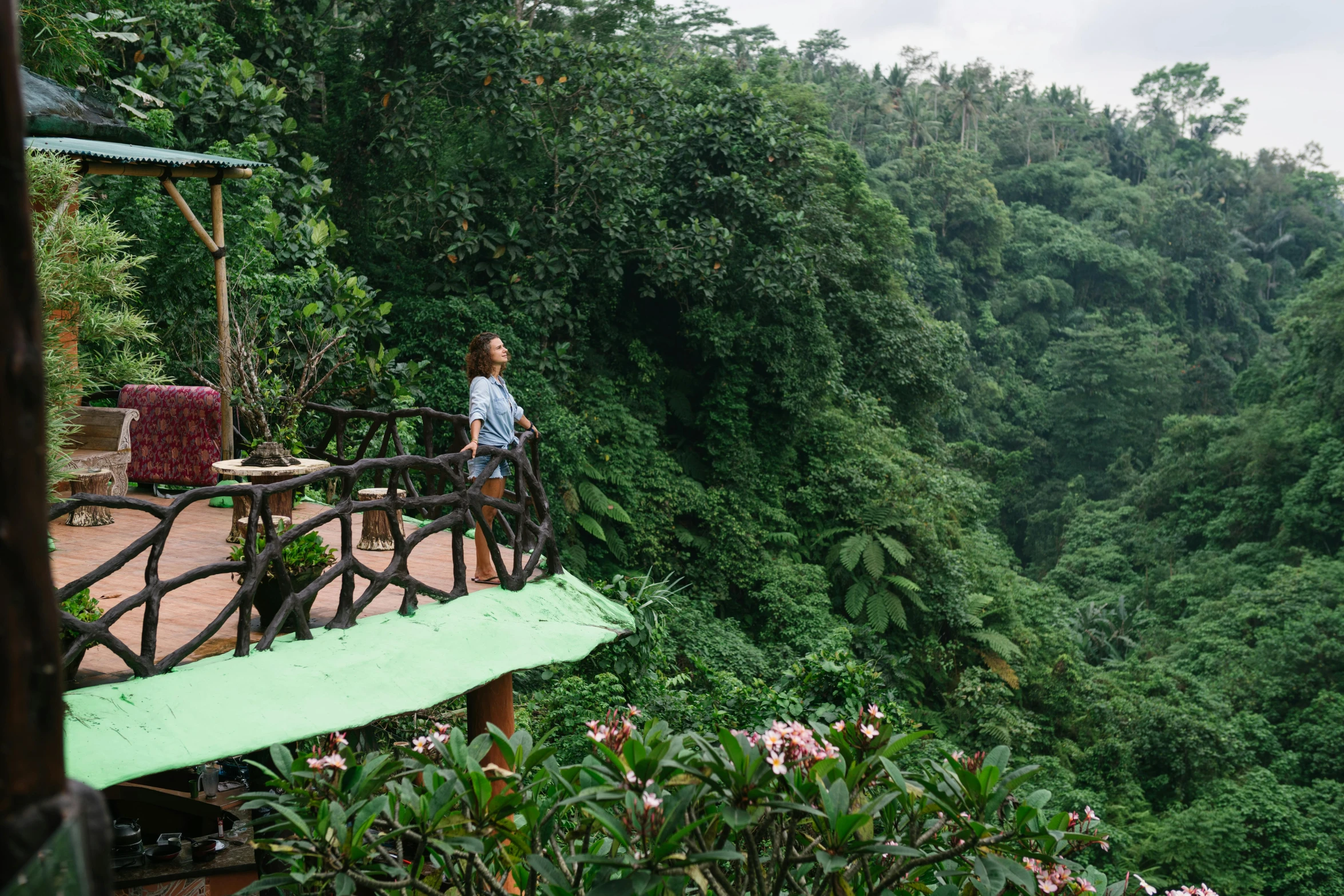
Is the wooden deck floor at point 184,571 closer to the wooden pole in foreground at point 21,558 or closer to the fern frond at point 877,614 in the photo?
the wooden pole in foreground at point 21,558

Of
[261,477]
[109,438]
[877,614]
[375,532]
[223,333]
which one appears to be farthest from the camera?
[877,614]

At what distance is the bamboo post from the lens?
6.19m

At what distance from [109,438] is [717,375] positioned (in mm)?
9352

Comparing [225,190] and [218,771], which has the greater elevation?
[225,190]

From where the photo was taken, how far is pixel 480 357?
5211 mm

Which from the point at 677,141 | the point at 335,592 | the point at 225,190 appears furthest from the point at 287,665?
the point at 677,141

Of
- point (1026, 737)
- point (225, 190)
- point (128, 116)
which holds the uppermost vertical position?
point (128, 116)

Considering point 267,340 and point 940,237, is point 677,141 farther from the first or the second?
point 940,237

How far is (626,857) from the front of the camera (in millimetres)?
2602

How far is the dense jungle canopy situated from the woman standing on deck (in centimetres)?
199

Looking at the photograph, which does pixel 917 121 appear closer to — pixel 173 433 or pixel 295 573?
pixel 173 433

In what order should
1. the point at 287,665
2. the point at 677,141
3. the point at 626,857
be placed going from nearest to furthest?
the point at 626,857, the point at 287,665, the point at 677,141

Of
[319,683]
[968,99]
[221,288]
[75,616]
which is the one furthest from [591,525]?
[968,99]

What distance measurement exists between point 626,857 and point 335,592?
3.17m
